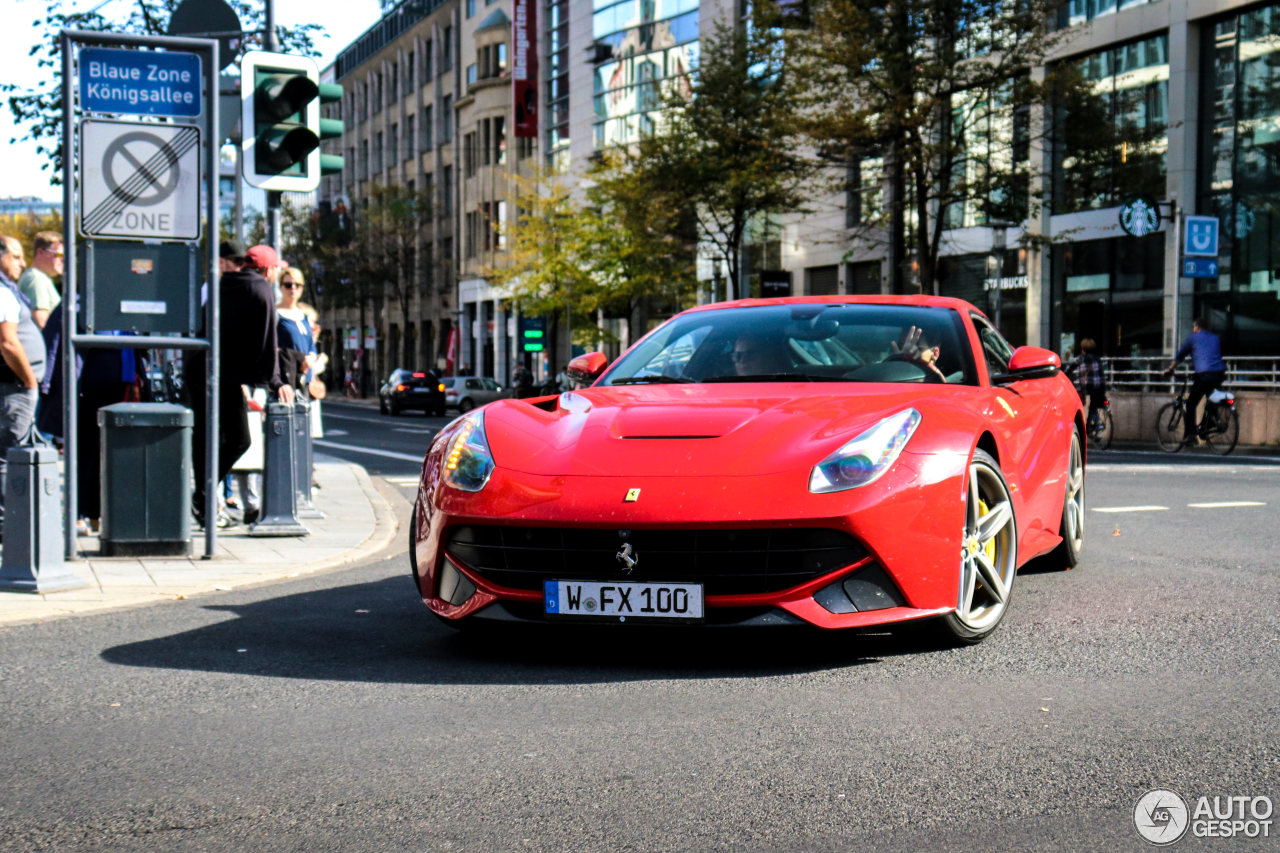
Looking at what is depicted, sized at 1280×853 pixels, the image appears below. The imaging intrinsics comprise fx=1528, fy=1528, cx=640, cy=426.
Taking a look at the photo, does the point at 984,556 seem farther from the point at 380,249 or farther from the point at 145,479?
the point at 380,249

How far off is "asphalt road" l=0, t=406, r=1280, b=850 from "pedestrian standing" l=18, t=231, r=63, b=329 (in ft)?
14.5

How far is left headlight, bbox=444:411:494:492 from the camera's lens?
5.33 meters

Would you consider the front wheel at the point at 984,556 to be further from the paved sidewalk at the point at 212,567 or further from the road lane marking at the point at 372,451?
the road lane marking at the point at 372,451

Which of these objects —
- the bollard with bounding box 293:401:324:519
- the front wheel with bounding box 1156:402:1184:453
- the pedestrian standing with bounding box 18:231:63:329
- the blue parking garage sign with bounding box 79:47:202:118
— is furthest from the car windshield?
the front wheel with bounding box 1156:402:1184:453

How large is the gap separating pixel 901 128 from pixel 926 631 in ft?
76.4

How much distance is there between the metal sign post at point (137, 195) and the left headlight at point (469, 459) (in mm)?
2988

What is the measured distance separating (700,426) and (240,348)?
502cm

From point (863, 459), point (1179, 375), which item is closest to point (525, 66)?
point (1179, 375)

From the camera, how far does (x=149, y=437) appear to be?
8344 millimetres

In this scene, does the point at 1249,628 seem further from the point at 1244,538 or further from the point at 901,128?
the point at 901,128

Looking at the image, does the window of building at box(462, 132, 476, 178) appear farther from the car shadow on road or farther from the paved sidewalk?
the car shadow on road

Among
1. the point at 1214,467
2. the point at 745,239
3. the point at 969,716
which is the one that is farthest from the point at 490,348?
the point at 969,716

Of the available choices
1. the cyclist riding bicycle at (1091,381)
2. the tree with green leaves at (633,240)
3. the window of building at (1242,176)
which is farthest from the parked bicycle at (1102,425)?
the tree with green leaves at (633,240)

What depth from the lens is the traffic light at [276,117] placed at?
9930 millimetres
